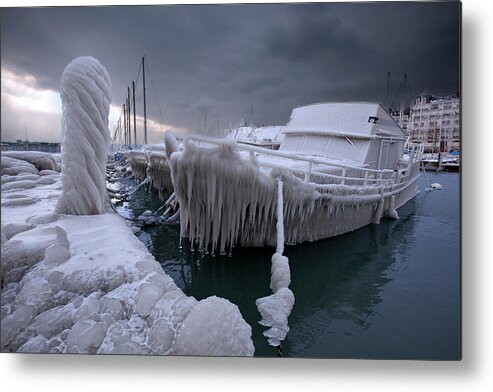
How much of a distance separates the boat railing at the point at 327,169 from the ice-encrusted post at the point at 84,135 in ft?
3.32

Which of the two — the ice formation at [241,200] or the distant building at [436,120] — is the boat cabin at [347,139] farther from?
the distant building at [436,120]

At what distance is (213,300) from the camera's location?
2.17 m

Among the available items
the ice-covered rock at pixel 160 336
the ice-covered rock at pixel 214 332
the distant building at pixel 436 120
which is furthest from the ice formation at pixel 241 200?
the ice-covered rock at pixel 160 336

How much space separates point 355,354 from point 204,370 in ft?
4.22

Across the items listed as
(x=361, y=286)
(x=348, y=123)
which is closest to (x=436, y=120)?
(x=361, y=286)

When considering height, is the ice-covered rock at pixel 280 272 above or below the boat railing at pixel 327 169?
below

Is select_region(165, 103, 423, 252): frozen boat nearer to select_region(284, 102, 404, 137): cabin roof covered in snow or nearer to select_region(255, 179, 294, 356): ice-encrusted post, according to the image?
select_region(284, 102, 404, 137): cabin roof covered in snow

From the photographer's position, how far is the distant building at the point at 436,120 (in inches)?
103

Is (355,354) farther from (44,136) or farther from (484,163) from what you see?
(44,136)

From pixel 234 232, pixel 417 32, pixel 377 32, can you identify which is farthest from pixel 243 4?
pixel 234 232

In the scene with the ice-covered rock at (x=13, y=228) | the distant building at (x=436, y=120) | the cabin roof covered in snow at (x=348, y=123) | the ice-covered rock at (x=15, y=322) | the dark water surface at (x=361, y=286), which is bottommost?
the dark water surface at (x=361, y=286)

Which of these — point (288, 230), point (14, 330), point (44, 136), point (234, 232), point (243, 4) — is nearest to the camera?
point (14, 330)

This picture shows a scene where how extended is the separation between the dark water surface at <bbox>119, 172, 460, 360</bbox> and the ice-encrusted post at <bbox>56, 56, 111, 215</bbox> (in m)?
1.56

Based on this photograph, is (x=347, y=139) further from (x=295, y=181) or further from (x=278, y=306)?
(x=278, y=306)
